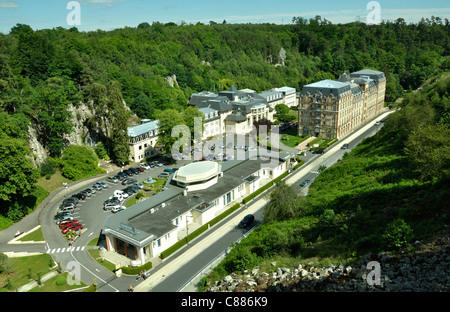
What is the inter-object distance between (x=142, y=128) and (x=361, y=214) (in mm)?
51816

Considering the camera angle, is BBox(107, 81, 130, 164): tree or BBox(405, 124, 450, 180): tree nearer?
BBox(405, 124, 450, 180): tree

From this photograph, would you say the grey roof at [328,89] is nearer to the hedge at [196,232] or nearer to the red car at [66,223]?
the hedge at [196,232]

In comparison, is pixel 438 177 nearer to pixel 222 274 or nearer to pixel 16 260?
pixel 222 274

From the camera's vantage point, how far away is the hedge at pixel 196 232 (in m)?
40.8

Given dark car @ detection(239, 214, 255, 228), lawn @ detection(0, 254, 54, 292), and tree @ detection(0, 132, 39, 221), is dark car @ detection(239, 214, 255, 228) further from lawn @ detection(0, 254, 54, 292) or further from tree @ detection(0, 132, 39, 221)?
tree @ detection(0, 132, 39, 221)

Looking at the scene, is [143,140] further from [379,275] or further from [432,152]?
[379,275]

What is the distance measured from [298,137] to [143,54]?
6219 centimetres

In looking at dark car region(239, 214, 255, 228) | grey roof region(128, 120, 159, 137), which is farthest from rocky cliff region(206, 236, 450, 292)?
grey roof region(128, 120, 159, 137)

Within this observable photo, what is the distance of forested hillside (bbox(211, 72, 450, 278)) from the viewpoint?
27781 mm

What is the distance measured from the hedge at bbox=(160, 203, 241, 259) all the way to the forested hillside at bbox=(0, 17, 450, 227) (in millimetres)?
23405

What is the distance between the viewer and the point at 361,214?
35.8 metres

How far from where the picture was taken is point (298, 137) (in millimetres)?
91875

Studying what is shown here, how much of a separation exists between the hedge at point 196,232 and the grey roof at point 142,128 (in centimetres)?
3026

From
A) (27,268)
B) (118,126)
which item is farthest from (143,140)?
(27,268)
